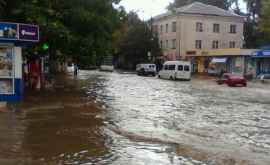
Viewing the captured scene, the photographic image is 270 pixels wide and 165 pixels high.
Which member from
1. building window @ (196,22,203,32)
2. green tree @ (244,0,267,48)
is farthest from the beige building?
green tree @ (244,0,267,48)

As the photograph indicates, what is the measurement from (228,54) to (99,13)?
126 feet

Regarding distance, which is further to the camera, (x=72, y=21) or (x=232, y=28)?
(x=232, y=28)

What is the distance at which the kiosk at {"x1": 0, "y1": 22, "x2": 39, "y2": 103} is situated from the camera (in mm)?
18359

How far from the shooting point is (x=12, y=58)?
18.8 m

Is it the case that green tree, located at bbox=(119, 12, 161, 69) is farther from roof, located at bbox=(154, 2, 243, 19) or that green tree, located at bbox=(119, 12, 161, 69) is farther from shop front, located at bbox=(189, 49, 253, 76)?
shop front, located at bbox=(189, 49, 253, 76)

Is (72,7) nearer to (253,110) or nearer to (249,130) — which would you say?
(253,110)

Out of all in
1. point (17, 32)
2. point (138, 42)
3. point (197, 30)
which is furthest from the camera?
point (138, 42)

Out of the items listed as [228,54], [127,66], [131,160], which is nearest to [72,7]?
[131,160]

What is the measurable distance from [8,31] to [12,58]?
1275mm

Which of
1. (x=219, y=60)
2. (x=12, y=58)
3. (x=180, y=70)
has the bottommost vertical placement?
(x=180, y=70)

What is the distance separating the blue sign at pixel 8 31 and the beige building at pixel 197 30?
178ft

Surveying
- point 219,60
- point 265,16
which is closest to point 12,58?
point 219,60

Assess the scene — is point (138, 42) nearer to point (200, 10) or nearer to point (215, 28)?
point (200, 10)

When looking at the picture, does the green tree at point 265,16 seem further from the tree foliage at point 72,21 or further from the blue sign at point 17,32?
the blue sign at point 17,32
